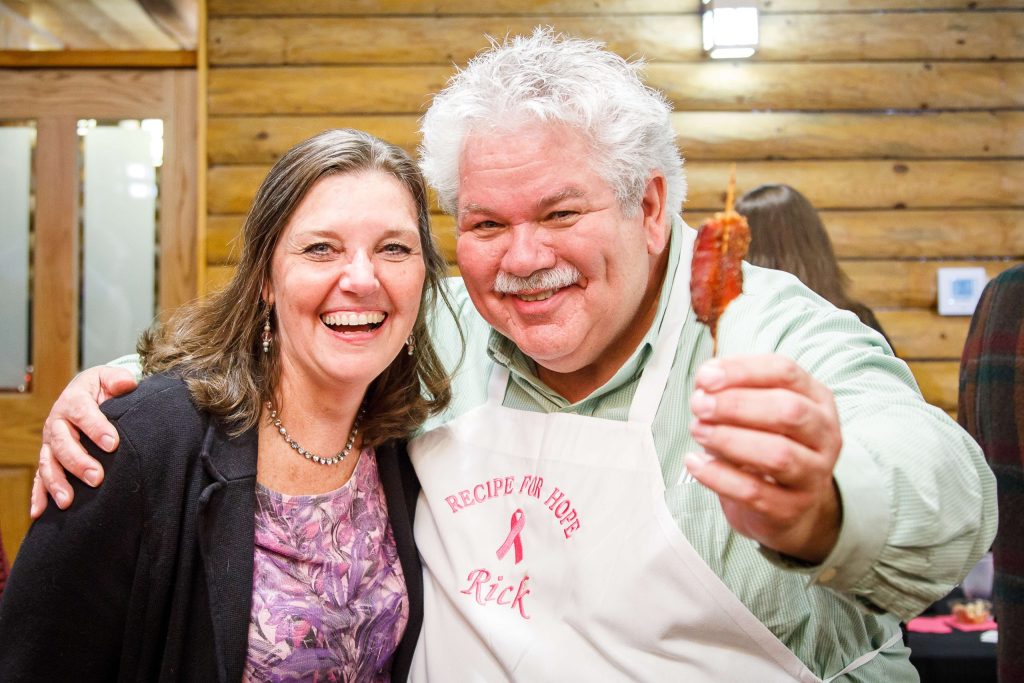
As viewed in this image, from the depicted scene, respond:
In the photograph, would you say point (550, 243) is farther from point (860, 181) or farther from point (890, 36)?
point (890, 36)

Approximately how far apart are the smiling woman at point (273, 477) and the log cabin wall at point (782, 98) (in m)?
2.38

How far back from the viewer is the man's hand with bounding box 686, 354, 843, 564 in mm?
889

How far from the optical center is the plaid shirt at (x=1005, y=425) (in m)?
1.48

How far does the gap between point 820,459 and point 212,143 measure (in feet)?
12.3

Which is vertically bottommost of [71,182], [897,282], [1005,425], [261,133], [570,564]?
[570,564]

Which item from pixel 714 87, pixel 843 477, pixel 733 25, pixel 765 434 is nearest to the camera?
pixel 765 434

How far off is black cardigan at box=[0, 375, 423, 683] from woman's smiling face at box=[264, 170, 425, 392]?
281mm

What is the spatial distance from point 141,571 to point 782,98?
3602 millimetres

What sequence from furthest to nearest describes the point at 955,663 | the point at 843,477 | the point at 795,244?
the point at 795,244 < the point at 955,663 < the point at 843,477

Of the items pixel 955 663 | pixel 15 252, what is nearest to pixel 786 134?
pixel 955 663

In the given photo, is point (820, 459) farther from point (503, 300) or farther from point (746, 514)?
point (503, 300)

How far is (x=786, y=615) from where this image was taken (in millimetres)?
1344

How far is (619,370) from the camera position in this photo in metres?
1.63

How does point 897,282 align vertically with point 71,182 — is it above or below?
below
